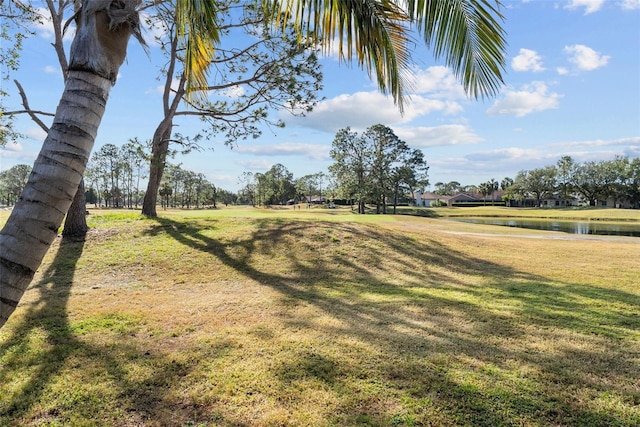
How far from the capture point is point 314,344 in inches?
156

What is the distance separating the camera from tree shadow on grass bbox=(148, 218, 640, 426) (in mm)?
2834

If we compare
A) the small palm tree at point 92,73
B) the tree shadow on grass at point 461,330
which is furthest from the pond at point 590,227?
the small palm tree at point 92,73

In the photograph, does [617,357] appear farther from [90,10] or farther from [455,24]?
[90,10]

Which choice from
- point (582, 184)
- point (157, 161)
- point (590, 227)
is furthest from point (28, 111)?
point (582, 184)

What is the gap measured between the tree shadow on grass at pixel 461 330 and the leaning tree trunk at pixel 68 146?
2166 mm

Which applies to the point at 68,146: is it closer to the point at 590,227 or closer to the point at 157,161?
the point at 157,161

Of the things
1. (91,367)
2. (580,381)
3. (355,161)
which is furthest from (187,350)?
(355,161)

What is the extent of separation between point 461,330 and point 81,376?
13.6 feet

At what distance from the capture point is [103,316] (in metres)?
4.99

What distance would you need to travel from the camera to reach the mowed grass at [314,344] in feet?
9.16

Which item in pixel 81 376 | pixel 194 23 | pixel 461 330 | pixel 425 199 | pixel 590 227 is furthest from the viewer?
pixel 425 199

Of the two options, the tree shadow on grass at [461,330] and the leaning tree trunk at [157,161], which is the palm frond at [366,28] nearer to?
the tree shadow on grass at [461,330]

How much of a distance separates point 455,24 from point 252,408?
143 inches

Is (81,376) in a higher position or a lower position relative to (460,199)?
lower
